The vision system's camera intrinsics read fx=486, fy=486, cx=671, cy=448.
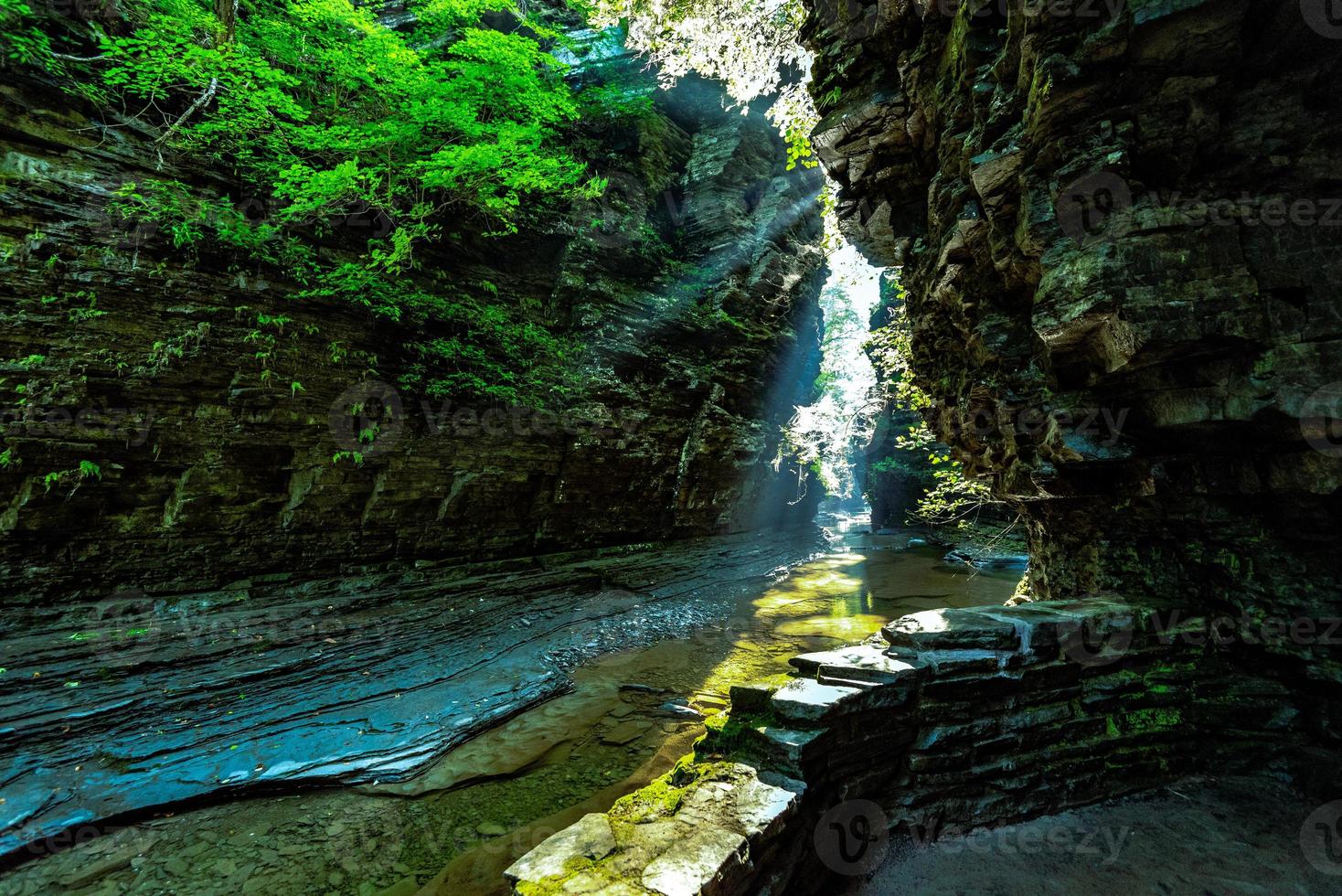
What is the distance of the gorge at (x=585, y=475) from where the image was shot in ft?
13.5

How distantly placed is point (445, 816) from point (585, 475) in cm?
837

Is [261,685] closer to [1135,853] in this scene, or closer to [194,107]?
[194,107]

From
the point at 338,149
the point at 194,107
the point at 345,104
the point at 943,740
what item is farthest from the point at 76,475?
the point at 943,740

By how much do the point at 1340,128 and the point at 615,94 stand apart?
712 inches

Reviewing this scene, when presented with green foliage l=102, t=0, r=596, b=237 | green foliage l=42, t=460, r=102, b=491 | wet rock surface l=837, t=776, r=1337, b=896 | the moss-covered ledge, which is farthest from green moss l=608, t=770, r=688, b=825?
green foliage l=102, t=0, r=596, b=237

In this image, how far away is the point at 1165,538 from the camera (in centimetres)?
557

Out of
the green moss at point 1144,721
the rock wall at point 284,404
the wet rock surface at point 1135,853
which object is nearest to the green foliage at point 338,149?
the rock wall at point 284,404

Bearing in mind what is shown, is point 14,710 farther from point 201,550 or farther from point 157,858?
point 157,858

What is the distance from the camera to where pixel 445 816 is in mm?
5043

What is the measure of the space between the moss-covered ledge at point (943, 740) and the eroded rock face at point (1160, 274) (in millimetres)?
1045

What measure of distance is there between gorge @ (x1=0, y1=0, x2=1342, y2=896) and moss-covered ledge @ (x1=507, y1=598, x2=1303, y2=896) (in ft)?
0.13

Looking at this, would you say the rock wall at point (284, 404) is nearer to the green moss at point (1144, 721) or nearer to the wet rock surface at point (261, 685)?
the wet rock surface at point (261, 685)

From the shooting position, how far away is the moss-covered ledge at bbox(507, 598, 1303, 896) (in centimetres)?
303

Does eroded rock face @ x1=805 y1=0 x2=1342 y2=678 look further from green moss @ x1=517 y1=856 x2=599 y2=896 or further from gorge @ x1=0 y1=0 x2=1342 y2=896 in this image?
green moss @ x1=517 y1=856 x2=599 y2=896
